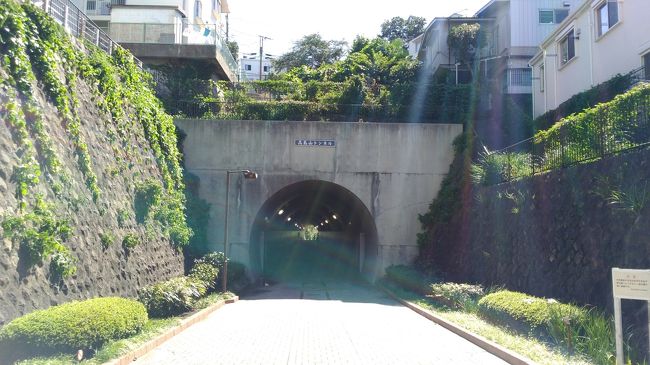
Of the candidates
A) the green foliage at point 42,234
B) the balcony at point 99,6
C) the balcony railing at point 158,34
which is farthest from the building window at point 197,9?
the green foliage at point 42,234

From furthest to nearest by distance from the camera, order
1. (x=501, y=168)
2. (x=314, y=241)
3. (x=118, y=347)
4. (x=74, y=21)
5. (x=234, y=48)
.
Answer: (x=234, y=48) < (x=314, y=241) < (x=501, y=168) < (x=74, y=21) < (x=118, y=347)

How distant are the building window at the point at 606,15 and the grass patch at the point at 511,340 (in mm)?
12036

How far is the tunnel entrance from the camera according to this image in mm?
27859

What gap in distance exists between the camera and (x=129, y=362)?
8.59 m

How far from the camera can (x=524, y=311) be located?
11117 mm

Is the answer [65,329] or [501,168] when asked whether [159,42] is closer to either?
[501,168]

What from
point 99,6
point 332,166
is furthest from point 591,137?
point 99,6

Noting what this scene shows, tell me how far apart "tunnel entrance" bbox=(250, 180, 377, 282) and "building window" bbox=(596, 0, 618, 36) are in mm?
A: 11687

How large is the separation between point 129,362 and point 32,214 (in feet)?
10.1

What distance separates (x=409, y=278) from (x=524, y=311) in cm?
1088

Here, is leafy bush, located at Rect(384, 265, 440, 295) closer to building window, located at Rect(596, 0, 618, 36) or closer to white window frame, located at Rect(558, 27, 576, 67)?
white window frame, located at Rect(558, 27, 576, 67)

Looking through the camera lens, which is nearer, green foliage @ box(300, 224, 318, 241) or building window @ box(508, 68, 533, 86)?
building window @ box(508, 68, 533, 86)

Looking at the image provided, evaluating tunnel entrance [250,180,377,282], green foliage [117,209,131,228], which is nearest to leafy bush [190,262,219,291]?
green foliage [117,209,131,228]

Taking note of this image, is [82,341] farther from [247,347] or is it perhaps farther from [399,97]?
[399,97]
